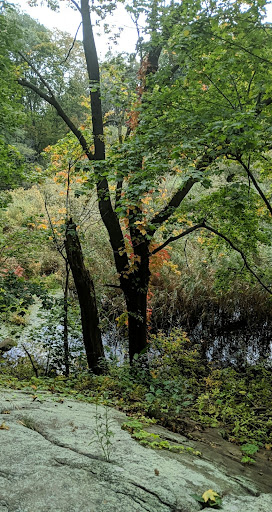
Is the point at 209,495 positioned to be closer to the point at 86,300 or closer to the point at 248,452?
the point at 248,452

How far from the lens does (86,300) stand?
539cm

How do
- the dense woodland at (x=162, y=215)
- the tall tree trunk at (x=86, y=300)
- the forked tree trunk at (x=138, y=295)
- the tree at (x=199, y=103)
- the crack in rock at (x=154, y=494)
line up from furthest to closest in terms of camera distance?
the forked tree trunk at (x=138, y=295)
the tall tree trunk at (x=86, y=300)
the dense woodland at (x=162, y=215)
the tree at (x=199, y=103)
the crack in rock at (x=154, y=494)

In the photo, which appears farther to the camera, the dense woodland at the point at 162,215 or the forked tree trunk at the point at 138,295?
the forked tree trunk at the point at 138,295

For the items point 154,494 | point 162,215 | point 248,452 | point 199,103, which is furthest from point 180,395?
point 199,103

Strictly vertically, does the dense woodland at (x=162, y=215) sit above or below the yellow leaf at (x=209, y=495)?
above

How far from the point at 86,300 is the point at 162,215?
1783 millimetres

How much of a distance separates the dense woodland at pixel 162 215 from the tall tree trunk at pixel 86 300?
21 millimetres

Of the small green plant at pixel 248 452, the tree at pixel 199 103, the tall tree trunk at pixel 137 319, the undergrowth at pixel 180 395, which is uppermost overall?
the tree at pixel 199 103

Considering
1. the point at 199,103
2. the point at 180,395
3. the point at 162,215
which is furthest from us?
the point at 162,215

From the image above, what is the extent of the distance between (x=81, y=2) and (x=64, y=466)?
581 cm

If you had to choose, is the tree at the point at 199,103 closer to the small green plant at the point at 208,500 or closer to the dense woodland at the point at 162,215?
the dense woodland at the point at 162,215

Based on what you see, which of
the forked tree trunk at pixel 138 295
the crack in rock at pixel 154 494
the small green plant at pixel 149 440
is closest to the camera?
the crack in rock at pixel 154 494

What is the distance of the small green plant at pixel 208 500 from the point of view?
66.9 inches

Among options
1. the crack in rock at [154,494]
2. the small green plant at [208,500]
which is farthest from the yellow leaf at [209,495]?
the crack in rock at [154,494]
